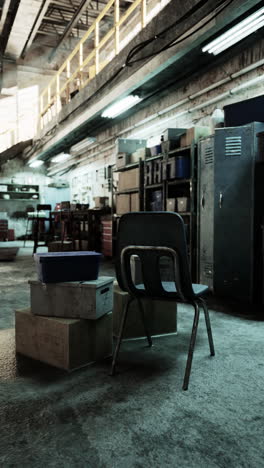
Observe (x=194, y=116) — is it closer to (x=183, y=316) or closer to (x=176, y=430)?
(x=183, y=316)

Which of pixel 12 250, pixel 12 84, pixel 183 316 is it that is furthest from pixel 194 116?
pixel 12 84

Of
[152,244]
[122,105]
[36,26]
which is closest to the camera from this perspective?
[152,244]

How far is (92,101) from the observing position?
7859 mm

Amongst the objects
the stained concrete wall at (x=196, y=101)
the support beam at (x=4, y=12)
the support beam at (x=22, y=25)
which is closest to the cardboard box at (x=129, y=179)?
the stained concrete wall at (x=196, y=101)

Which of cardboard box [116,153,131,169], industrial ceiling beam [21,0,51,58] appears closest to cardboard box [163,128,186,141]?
cardboard box [116,153,131,169]

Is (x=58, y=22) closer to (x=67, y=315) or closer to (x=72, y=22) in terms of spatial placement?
(x=72, y=22)

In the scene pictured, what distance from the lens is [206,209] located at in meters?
4.21

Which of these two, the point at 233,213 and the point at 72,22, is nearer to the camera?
the point at 233,213

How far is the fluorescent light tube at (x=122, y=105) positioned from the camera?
22.6 feet

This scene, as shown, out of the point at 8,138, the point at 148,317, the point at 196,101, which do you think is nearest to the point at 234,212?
the point at 148,317

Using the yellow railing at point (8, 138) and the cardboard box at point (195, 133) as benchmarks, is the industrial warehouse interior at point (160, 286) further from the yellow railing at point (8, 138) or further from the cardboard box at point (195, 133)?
the yellow railing at point (8, 138)

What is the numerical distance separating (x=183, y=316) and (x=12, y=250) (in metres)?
5.39

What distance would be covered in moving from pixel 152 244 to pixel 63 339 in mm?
781

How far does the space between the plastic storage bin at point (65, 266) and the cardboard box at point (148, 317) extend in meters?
0.46
